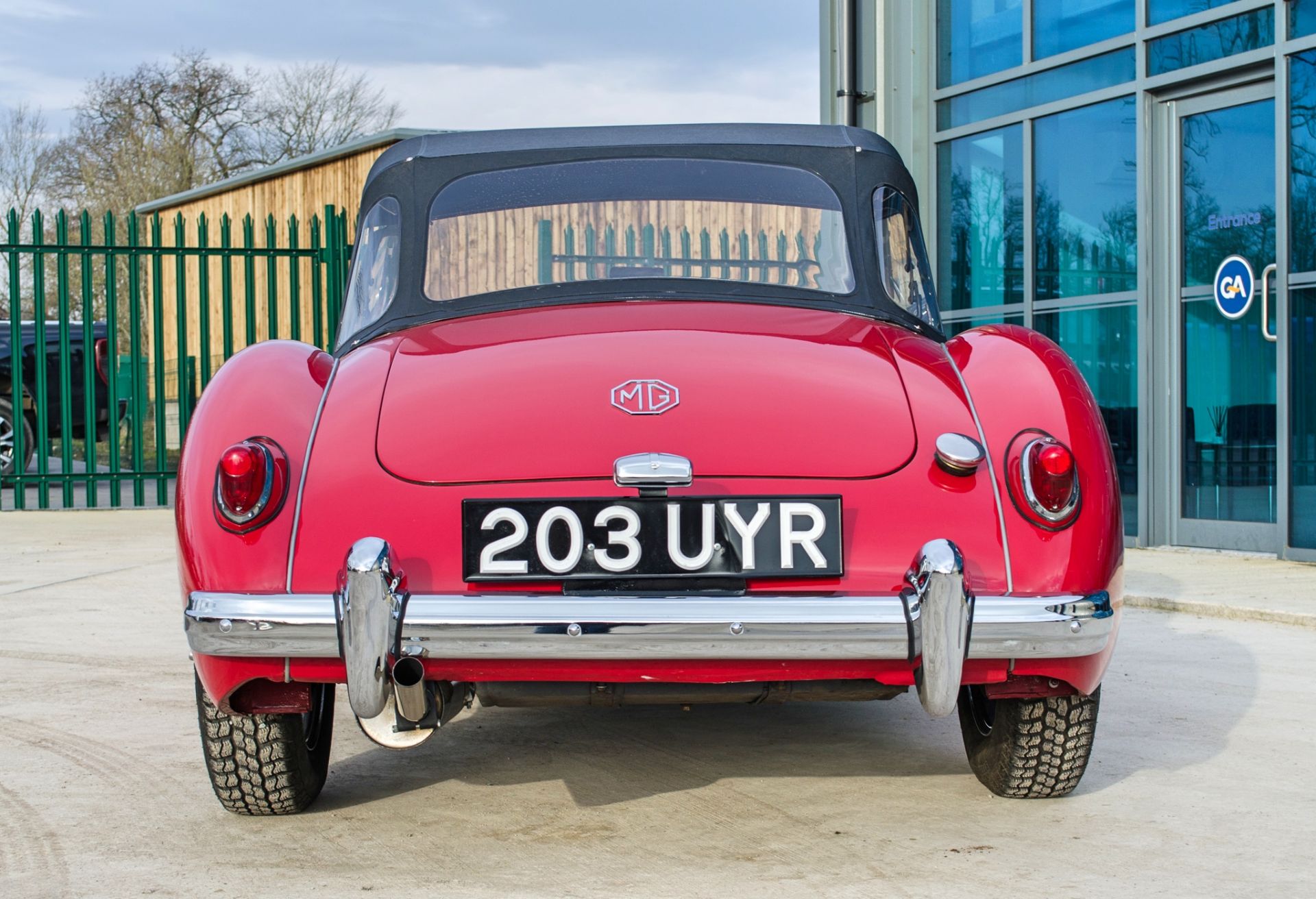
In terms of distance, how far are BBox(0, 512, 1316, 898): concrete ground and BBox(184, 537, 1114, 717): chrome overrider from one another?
50 cm

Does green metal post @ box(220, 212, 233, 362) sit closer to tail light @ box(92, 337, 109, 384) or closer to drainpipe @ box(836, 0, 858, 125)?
tail light @ box(92, 337, 109, 384)

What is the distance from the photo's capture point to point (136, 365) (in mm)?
13391

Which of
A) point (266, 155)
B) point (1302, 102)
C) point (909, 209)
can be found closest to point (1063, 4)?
point (1302, 102)

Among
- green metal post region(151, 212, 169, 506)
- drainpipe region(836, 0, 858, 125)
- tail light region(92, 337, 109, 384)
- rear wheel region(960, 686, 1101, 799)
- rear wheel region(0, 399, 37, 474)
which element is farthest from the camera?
rear wheel region(0, 399, 37, 474)

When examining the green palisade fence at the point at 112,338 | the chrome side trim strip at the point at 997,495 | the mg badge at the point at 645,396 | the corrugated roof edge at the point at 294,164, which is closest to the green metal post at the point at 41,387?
the green palisade fence at the point at 112,338

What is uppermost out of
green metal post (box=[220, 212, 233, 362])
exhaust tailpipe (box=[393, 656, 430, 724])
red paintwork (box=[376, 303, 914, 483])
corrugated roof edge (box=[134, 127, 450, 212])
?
corrugated roof edge (box=[134, 127, 450, 212])

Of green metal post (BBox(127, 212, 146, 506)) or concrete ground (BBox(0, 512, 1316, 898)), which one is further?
green metal post (BBox(127, 212, 146, 506))

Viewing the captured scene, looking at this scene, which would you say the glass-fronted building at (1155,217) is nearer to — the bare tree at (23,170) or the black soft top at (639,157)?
the black soft top at (639,157)

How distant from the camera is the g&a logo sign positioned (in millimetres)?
10000

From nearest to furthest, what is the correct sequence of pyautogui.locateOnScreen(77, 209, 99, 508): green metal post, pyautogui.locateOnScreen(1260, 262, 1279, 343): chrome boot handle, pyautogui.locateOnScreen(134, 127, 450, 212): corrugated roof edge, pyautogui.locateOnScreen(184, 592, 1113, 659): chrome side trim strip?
pyautogui.locateOnScreen(184, 592, 1113, 659): chrome side trim strip
pyautogui.locateOnScreen(1260, 262, 1279, 343): chrome boot handle
pyautogui.locateOnScreen(77, 209, 99, 508): green metal post
pyautogui.locateOnScreen(134, 127, 450, 212): corrugated roof edge

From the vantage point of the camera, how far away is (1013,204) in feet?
39.8

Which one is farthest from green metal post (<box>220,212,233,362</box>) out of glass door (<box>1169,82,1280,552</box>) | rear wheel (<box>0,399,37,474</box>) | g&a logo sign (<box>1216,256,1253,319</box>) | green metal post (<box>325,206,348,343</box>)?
g&a logo sign (<box>1216,256,1253,319</box>)

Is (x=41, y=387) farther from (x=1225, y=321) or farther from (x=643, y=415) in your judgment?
(x=643, y=415)

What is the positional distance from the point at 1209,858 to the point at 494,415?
1.95 m
